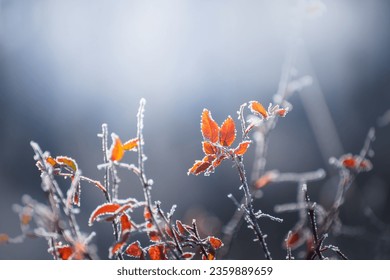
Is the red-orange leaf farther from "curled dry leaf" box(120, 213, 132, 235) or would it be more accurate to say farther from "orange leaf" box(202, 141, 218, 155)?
"orange leaf" box(202, 141, 218, 155)

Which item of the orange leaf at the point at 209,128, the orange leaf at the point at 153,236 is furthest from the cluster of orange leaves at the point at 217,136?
the orange leaf at the point at 153,236

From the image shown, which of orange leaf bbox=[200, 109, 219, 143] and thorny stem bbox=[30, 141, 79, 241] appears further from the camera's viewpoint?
orange leaf bbox=[200, 109, 219, 143]

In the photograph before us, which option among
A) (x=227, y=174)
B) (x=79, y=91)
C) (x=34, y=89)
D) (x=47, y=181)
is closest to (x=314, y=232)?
(x=47, y=181)

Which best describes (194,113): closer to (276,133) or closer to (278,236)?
(276,133)

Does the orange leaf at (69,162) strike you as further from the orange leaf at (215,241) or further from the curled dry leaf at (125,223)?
the orange leaf at (215,241)

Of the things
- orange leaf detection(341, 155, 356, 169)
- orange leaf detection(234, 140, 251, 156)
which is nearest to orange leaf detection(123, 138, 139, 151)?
orange leaf detection(234, 140, 251, 156)

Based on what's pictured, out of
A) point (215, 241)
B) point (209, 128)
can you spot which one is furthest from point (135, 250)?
point (209, 128)

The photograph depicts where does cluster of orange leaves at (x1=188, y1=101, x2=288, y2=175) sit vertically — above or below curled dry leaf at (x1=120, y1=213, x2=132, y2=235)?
above
